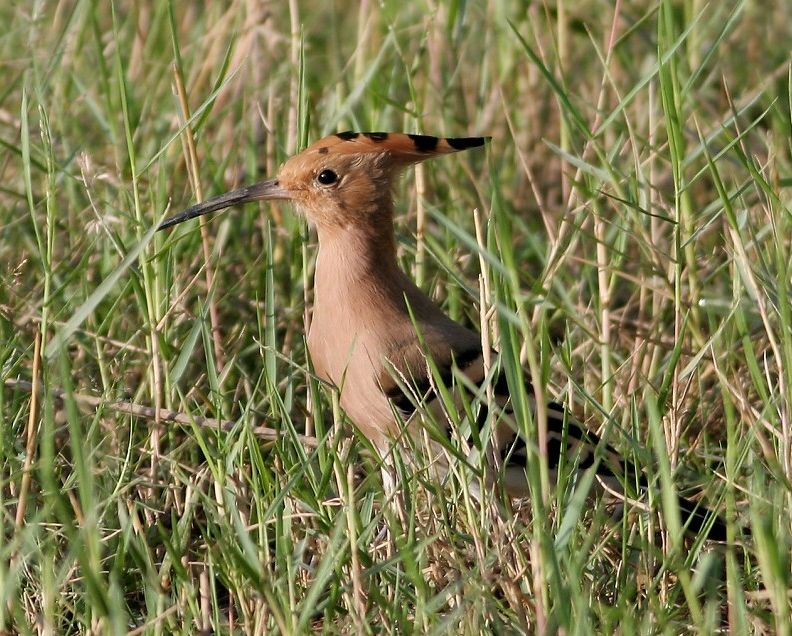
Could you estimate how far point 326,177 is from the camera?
2.53 m

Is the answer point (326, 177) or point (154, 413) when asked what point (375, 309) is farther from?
point (154, 413)

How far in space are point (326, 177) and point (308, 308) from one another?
0.29 metres

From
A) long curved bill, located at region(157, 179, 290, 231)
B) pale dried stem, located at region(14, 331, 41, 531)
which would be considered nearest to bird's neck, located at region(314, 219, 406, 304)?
long curved bill, located at region(157, 179, 290, 231)

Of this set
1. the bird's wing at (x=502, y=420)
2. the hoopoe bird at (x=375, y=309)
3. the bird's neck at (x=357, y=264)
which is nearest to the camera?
the bird's wing at (x=502, y=420)

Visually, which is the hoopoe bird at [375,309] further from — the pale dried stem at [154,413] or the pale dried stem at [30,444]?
the pale dried stem at [30,444]

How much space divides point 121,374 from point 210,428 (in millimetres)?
205

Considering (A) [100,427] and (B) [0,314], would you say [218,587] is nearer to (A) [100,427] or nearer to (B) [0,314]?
(A) [100,427]

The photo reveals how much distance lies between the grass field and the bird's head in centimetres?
6

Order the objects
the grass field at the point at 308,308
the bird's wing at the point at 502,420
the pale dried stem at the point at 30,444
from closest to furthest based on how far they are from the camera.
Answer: the grass field at the point at 308,308 → the pale dried stem at the point at 30,444 → the bird's wing at the point at 502,420

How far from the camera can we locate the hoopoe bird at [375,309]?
231 centimetres

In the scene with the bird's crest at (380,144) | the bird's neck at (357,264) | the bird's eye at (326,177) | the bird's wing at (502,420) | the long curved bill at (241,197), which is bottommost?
the bird's wing at (502,420)

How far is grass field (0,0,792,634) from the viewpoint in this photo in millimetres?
1731

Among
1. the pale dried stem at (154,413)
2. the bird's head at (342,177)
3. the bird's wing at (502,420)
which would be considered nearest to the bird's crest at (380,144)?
the bird's head at (342,177)

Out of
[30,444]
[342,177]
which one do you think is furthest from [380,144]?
[30,444]
